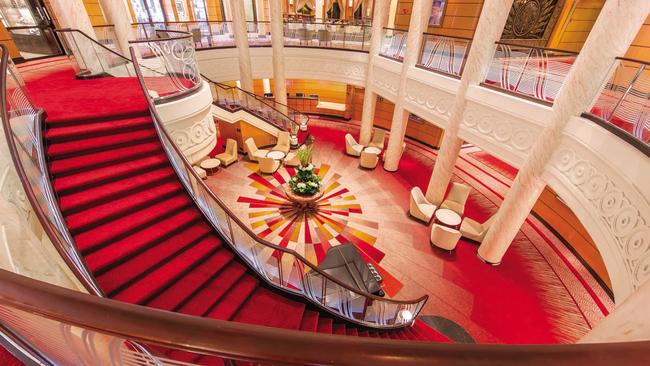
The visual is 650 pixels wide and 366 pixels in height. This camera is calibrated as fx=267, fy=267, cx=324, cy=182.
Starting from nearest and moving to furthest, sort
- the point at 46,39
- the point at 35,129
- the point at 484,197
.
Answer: the point at 35,129
the point at 46,39
the point at 484,197

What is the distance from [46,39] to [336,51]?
8.09m

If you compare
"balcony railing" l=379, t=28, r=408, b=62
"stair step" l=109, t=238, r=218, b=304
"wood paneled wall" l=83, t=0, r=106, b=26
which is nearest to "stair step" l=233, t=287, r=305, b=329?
"stair step" l=109, t=238, r=218, b=304

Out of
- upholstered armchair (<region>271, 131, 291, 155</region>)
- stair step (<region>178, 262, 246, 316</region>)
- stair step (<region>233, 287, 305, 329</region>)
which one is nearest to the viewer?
stair step (<region>178, 262, 246, 316</region>)

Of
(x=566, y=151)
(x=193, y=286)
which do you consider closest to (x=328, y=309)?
(x=193, y=286)

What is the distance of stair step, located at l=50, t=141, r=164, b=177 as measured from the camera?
311cm

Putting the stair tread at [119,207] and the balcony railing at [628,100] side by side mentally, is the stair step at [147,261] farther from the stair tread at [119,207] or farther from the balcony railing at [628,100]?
the balcony railing at [628,100]

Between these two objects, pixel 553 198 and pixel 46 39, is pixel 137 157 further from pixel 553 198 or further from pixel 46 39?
pixel 553 198

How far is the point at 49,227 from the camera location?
190 cm

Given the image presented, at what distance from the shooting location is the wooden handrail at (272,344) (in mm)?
650

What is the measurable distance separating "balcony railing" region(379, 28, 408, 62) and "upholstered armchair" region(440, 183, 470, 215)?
4.03m

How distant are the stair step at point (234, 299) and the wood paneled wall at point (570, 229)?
6.96m

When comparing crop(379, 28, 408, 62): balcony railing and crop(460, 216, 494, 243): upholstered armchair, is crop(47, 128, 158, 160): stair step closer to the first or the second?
crop(460, 216, 494, 243): upholstered armchair

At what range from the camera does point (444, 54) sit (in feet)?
20.6

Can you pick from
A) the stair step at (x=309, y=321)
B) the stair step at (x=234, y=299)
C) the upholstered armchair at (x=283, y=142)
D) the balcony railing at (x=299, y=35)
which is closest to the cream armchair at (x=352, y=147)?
the upholstered armchair at (x=283, y=142)
